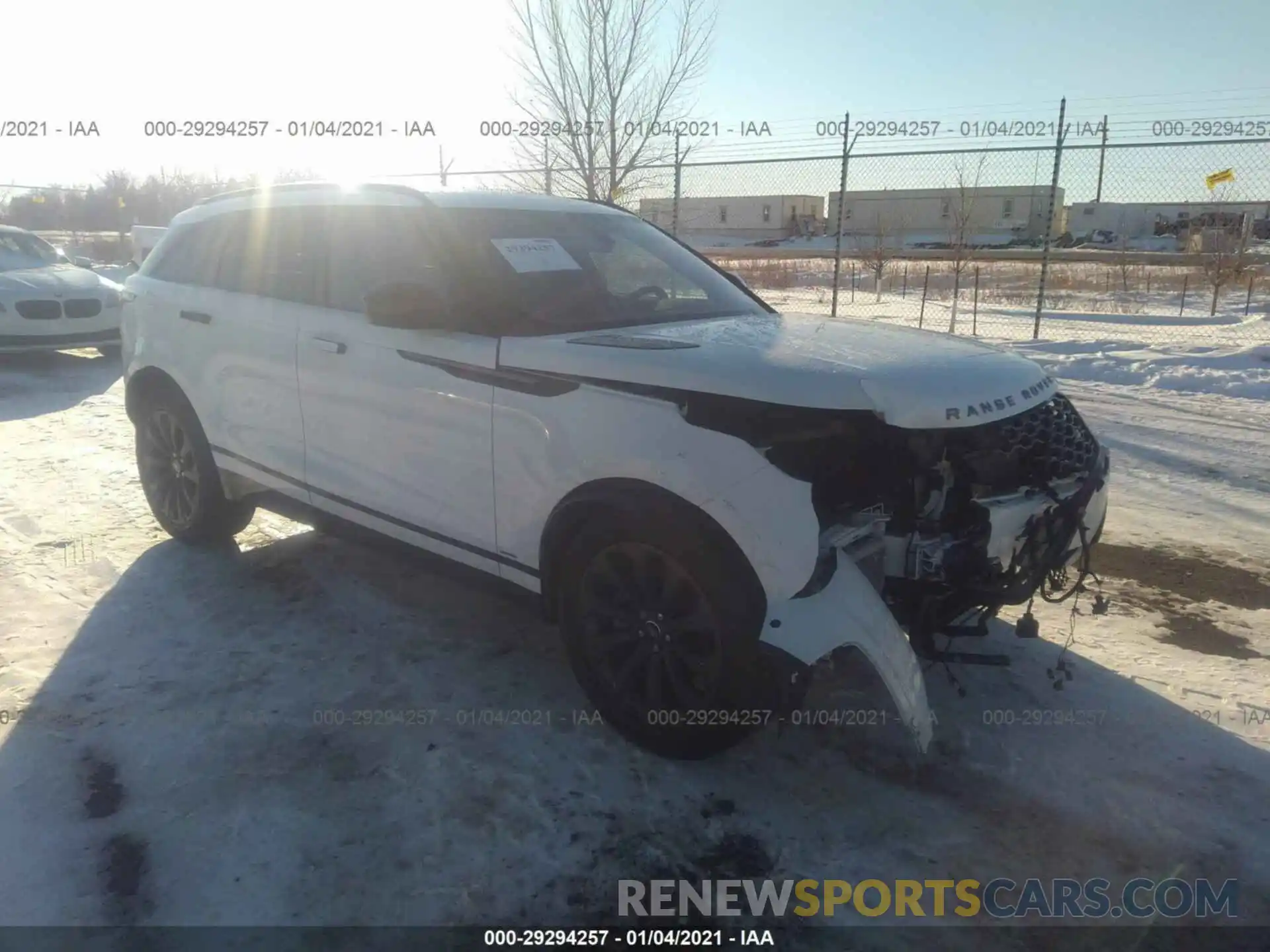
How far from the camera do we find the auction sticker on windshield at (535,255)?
359 centimetres

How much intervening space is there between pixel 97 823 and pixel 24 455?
479 cm

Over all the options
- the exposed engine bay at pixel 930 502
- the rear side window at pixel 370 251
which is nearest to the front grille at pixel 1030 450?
the exposed engine bay at pixel 930 502

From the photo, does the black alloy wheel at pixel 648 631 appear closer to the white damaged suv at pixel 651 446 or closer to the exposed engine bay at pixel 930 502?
the white damaged suv at pixel 651 446

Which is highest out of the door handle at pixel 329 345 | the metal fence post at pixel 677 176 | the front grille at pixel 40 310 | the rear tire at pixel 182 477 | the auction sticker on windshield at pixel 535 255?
the metal fence post at pixel 677 176

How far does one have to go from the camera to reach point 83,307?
10352 mm

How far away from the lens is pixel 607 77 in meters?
13.9

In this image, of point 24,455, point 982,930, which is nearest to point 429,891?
point 982,930

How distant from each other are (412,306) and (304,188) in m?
1.56

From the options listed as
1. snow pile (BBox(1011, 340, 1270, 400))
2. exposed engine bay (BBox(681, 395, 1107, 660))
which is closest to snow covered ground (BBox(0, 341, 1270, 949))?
exposed engine bay (BBox(681, 395, 1107, 660))

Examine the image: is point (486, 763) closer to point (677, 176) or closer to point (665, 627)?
point (665, 627)

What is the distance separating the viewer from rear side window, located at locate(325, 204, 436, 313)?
12.2ft

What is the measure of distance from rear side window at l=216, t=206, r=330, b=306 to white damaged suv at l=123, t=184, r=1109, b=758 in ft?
0.05

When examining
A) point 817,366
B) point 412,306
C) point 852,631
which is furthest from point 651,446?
point 412,306
